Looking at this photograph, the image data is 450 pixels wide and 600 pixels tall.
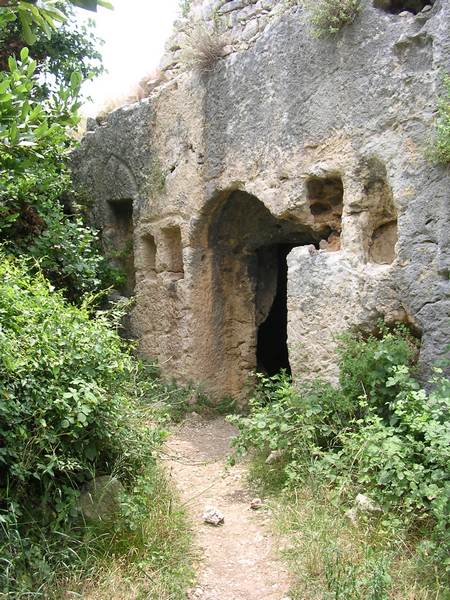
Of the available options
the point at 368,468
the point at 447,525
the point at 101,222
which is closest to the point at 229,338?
the point at 101,222

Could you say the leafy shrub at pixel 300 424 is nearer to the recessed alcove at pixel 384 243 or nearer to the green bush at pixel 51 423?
the green bush at pixel 51 423

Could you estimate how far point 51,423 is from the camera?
3.33 metres

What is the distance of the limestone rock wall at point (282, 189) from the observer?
4.33 metres

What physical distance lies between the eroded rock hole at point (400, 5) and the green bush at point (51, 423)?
3236 millimetres

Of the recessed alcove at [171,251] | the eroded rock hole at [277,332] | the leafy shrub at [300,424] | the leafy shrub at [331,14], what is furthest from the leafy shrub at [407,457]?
the eroded rock hole at [277,332]

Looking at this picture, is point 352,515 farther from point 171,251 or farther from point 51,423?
point 171,251

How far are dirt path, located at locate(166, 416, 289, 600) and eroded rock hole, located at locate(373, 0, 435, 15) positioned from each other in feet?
12.3

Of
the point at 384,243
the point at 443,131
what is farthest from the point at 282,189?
the point at 443,131

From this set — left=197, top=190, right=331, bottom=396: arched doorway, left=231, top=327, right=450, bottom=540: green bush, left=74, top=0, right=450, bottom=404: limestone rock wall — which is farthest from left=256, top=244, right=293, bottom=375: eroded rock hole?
left=231, top=327, right=450, bottom=540: green bush

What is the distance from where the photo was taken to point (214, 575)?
11.2 ft

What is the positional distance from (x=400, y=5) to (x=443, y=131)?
4.52ft

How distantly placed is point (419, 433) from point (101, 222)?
5.45 meters

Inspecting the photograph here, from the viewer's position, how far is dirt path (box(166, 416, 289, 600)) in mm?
3277

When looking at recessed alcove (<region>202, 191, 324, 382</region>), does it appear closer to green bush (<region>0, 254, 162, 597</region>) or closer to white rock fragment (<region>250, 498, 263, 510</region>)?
white rock fragment (<region>250, 498, 263, 510</region>)
